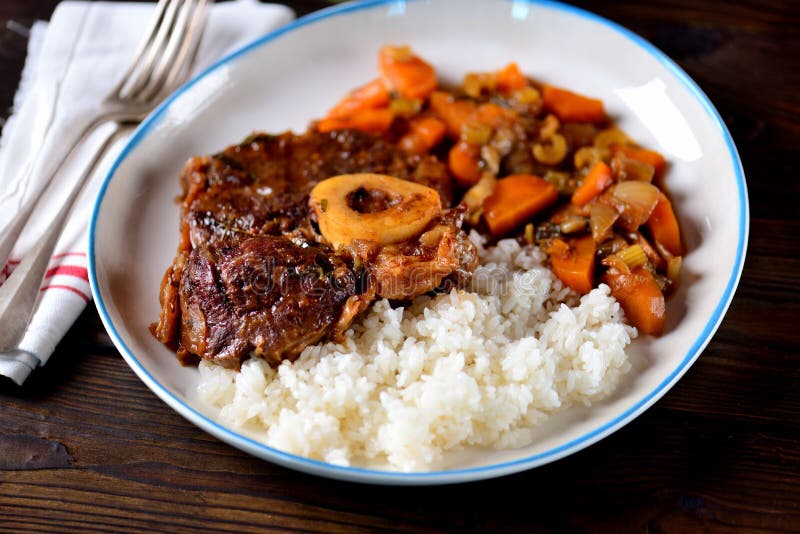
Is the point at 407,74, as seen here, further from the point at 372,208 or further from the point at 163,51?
the point at 163,51

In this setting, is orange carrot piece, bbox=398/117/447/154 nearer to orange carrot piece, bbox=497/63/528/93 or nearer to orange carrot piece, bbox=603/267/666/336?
orange carrot piece, bbox=497/63/528/93

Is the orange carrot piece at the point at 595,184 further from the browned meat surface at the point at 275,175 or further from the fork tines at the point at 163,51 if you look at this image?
the fork tines at the point at 163,51

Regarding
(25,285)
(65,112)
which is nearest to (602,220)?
(25,285)

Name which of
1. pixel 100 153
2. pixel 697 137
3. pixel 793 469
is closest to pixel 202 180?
pixel 100 153

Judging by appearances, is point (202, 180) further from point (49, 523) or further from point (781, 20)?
point (781, 20)

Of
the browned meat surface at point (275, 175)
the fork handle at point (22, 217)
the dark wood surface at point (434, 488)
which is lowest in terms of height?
the dark wood surface at point (434, 488)

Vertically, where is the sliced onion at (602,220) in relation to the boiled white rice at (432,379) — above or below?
above

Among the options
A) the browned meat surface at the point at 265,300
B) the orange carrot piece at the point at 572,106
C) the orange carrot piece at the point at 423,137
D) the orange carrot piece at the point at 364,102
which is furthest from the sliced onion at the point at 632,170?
the browned meat surface at the point at 265,300
